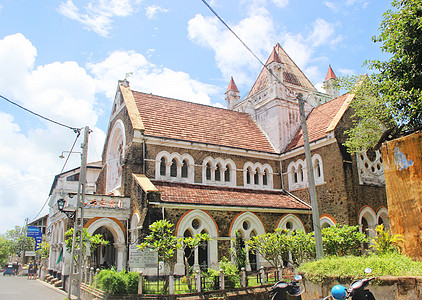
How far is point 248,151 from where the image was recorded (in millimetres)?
24125

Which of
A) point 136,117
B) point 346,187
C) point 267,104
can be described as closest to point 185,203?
point 136,117

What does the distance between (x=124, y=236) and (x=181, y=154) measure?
18.9 feet

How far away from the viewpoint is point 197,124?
2450 centimetres

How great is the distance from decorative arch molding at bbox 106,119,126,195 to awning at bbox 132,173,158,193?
3.50m

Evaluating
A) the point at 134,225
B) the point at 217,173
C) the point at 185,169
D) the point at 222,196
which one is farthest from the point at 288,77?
the point at 134,225

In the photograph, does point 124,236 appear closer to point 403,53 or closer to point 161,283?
point 161,283

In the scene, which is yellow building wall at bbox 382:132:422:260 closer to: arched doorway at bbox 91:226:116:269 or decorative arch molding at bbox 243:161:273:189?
decorative arch molding at bbox 243:161:273:189

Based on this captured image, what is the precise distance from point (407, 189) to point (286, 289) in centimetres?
531

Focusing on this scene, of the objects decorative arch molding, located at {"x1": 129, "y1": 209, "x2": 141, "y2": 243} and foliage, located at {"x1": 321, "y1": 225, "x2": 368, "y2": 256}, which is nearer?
foliage, located at {"x1": 321, "y1": 225, "x2": 368, "y2": 256}

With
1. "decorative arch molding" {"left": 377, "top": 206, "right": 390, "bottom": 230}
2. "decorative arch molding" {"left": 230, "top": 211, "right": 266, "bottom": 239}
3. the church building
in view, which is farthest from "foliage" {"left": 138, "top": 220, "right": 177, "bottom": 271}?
"decorative arch molding" {"left": 377, "top": 206, "right": 390, "bottom": 230}

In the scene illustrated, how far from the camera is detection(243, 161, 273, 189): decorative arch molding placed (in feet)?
78.6

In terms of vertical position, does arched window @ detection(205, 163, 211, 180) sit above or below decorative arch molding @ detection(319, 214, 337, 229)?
above

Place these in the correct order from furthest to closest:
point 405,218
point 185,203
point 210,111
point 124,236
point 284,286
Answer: point 210,111, point 124,236, point 185,203, point 405,218, point 284,286

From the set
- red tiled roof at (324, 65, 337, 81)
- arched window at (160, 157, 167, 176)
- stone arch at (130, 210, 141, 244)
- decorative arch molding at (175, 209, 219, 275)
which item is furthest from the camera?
red tiled roof at (324, 65, 337, 81)
